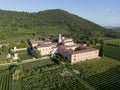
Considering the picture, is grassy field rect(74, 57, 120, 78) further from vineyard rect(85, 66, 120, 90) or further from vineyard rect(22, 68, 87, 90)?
vineyard rect(22, 68, 87, 90)

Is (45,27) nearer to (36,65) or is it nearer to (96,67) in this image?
(36,65)

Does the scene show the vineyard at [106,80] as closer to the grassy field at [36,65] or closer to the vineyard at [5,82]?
the grassy field at [36,65]

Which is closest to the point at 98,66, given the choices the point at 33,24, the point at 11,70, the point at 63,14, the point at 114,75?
the point at 114,75

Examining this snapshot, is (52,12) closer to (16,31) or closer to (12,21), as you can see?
(12,21)

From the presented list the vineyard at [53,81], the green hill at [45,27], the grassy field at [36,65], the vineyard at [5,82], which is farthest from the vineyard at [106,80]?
the green hill at [45,27]

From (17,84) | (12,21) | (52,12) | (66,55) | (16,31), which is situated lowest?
(17,84)

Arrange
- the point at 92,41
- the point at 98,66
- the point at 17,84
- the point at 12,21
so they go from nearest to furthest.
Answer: the point at 17,84 < the point at 98,66 < the point at 92,41 < the point at 12,21
